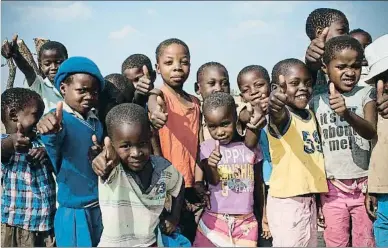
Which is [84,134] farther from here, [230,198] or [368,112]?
[368,112]

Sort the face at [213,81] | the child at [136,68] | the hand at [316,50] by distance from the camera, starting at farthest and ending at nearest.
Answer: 1. the child at [136,68]
2. the face at [213,81]
3. the hand at [316,50]

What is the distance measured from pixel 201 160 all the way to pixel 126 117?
71 cm

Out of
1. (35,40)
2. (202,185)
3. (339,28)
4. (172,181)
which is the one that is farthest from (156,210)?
(35,40)

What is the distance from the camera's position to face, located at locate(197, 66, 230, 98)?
12.3 ft

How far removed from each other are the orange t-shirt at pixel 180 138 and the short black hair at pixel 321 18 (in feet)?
4.13

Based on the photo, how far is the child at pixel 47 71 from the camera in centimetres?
352

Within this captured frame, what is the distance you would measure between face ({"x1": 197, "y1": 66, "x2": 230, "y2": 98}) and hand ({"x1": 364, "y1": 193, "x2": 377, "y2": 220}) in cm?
140

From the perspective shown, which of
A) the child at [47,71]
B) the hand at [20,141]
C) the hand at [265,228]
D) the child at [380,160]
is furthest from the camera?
the child at [47,71]

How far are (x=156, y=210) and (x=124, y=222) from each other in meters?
0.23

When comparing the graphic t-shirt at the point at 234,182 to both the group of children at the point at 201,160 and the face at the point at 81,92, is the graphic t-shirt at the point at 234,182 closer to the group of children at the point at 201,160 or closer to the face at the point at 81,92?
the group of children at the point at 201,160

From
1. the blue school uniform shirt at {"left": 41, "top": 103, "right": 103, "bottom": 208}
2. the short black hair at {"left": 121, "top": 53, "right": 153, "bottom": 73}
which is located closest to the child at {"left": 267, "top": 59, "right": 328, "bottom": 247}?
the blue school uniform shirt at {"left": 41, "top": 103, "right": 103, "bottom": 208}

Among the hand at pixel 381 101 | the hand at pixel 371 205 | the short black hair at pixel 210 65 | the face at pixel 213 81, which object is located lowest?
the hand at pixel 371 205

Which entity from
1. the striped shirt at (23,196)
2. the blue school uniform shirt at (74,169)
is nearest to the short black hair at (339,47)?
the blue school uniform shirt at (74,169)

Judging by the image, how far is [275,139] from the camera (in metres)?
3.10
